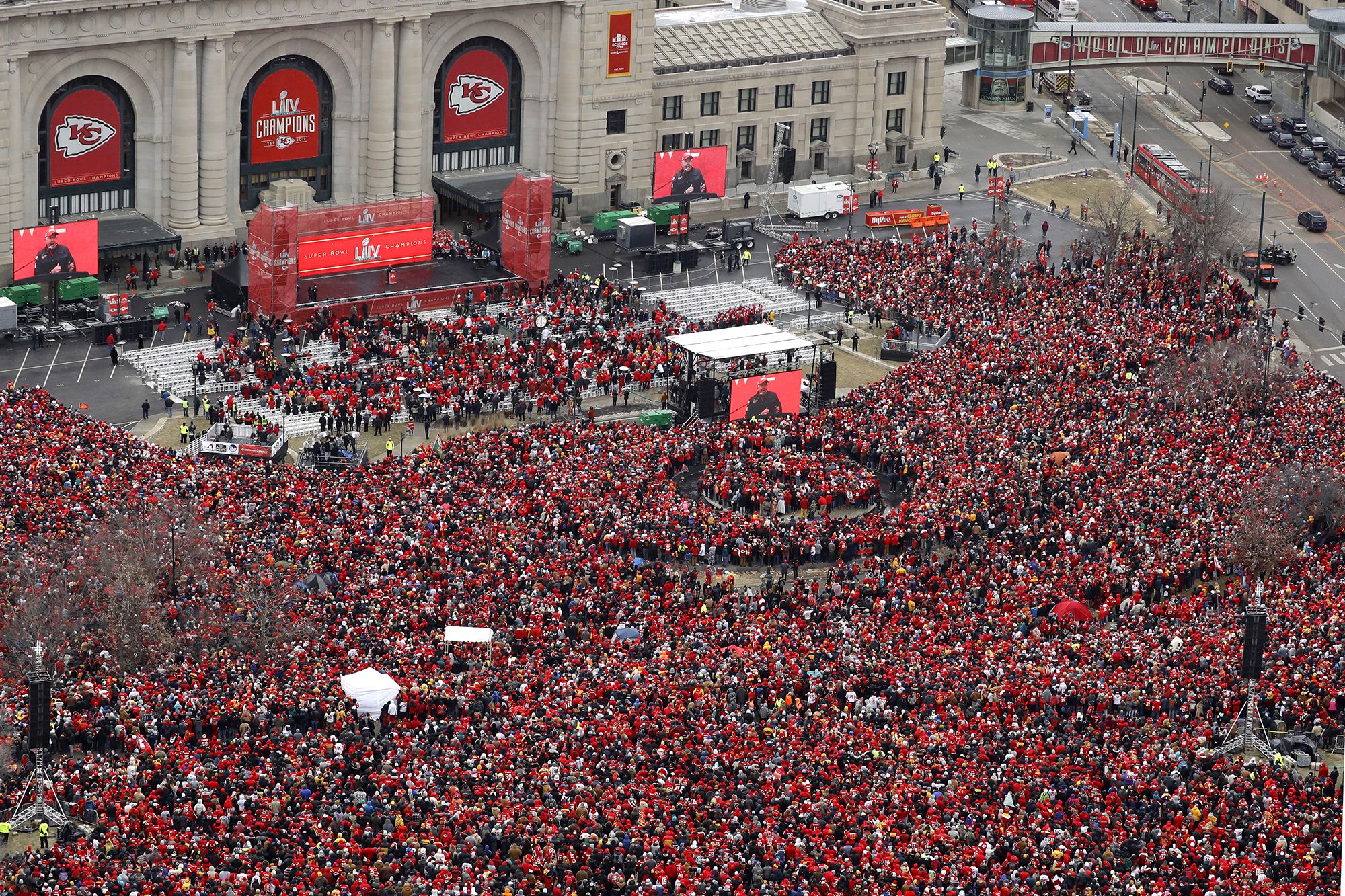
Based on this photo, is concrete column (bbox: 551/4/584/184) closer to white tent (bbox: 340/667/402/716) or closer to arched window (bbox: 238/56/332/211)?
arched window (bbox: 238/56/332/211)

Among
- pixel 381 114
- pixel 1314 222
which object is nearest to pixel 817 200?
pixel 381 114

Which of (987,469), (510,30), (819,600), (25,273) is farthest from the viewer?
(510,30)

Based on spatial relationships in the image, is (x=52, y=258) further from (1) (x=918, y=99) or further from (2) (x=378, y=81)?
(1) (x=918, y=99)

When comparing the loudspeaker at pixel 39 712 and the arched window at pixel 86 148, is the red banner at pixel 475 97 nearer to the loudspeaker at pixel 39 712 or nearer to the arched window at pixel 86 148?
the arched window at pixel 86 148

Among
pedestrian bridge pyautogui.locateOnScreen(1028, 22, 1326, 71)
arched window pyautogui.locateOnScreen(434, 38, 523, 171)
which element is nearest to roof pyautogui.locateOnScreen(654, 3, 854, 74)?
arched window pyautogui.locateOnScreen(434, 38, 523, 171)

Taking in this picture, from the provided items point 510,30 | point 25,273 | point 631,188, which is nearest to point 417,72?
point 510,30

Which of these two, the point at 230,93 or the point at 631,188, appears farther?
the point at 631,188

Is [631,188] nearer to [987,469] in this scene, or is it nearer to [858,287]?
[858,287]
